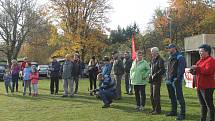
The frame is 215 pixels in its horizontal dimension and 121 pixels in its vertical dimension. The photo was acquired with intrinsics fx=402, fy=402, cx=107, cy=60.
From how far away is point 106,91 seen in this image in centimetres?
1343

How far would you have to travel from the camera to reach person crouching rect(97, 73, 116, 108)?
13.4m

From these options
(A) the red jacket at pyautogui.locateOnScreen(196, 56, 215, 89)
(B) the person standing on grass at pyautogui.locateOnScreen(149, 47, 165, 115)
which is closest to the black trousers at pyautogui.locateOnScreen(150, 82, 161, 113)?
(B) the person standing on grass at pyautogui.locateOnScreen(149, 47, 165, 115)

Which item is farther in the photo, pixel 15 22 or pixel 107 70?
pixel 15 22

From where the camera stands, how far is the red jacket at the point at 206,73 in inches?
351

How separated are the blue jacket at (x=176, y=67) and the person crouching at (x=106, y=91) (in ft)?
10.4

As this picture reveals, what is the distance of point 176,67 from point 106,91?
3595mm

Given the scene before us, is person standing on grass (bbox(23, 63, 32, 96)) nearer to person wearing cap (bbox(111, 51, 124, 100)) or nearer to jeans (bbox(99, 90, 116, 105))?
person wearing cap (bbox(111, 51, 124, 100))

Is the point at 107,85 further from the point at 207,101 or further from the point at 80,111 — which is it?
the point at 207,101

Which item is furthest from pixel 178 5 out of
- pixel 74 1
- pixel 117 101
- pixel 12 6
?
pixel 117 101

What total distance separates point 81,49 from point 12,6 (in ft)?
39.2

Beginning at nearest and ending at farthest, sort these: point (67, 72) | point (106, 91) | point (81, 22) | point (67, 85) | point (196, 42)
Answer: point (106, 91)
point (67, 72)
point (67, 85)
point (196, 42)
point (81, 22)

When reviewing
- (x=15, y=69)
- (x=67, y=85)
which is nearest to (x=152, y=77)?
(x=67, y=85)

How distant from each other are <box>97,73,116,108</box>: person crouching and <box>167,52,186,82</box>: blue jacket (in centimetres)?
316

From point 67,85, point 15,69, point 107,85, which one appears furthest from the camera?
point 15,69
